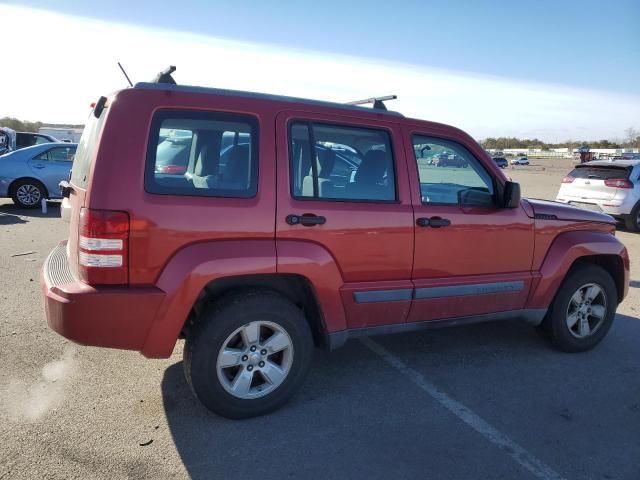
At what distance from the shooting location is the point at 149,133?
9.49 feet

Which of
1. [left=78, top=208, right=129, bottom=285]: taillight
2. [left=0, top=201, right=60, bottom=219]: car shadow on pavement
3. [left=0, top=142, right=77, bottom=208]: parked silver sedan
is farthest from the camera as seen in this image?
[left=0, top=142, right=77, bottom=208]: parked silver sedan

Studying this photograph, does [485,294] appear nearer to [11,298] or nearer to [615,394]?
[615,394]

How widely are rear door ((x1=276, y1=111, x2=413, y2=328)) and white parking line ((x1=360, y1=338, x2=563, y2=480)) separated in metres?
0.55

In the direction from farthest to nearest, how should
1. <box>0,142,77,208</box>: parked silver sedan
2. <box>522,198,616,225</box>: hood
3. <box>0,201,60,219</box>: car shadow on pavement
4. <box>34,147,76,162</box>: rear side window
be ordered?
<box>34,147,76,162</box>: rear side window
<box>0,142,77,208</box>: parked silver sedan
<box>0,201,60,219</box>: car shadow on pavement
<box>522,198,616,225</box>: hood

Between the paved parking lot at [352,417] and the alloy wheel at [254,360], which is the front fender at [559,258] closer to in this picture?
the paved parking lot at [352,417]

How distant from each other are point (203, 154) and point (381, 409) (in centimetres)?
202

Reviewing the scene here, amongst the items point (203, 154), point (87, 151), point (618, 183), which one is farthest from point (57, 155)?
point (618, 183)

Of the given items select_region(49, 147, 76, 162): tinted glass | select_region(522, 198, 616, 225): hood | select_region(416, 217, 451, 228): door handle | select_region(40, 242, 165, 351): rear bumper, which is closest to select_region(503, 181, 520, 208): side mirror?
select_region(522, 198, 616, 225): hood

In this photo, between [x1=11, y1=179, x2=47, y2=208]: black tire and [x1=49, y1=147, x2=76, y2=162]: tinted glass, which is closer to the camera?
[x1=11, y1=179, x2=47, y2=208]: black tire

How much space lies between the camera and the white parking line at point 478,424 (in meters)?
2.87

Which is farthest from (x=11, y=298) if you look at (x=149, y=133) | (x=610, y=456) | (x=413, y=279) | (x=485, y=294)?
Result: (x=610, y=456)

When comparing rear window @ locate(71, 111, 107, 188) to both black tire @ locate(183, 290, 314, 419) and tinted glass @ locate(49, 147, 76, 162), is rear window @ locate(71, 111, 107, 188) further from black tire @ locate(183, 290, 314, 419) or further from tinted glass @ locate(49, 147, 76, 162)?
tinted glass @ locate(49, 147, 76, 162)

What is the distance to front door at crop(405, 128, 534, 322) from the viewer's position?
3678 mm

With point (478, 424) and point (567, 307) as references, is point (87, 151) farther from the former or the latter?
point (567, 307)
